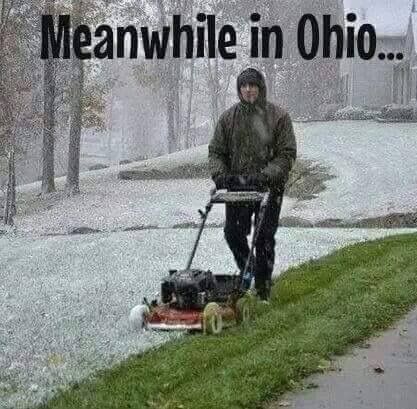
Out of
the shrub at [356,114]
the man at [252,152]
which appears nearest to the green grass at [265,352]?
the man at [252,152]

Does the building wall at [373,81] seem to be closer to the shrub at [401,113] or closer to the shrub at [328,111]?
the shrub at [328,111]

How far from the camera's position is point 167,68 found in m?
54.4

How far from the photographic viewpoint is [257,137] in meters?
8.41

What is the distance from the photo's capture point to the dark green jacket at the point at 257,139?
8391mm

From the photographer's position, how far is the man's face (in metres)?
8.30

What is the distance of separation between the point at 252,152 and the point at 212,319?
66.4 inches

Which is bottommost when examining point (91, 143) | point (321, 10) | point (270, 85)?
point (91, 143)

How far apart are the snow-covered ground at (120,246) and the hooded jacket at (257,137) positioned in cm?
175

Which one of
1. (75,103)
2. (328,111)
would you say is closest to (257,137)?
(75,103)

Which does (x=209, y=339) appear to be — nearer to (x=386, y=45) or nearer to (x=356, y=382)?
(x=356, y=382)

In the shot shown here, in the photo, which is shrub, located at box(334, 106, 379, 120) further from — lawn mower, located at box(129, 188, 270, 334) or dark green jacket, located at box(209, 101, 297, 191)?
lawn mower, located at box(129, 188, 270, 334)

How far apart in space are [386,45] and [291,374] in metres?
43.5

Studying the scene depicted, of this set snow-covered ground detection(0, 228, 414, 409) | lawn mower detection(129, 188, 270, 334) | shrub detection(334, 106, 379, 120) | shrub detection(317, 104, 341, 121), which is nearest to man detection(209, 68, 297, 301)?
lawn mower detection(129, 188, 270, 334)

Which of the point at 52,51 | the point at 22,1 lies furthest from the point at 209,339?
the point at 52,51
